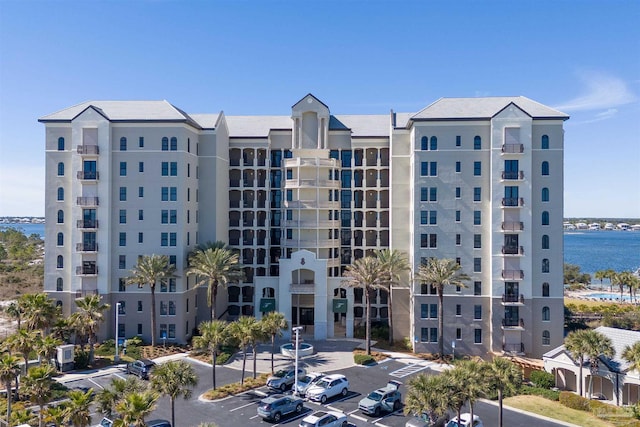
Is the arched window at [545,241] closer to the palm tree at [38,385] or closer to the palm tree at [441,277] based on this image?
the palm tree at [441,277]

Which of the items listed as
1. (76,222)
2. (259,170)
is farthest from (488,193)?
(76,222)

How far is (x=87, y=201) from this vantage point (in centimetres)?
4925

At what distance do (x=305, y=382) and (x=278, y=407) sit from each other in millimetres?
5376

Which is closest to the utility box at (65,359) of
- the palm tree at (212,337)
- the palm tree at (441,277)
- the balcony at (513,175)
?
the palm tree at (212,337)

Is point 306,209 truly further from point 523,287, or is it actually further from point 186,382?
point 186,382

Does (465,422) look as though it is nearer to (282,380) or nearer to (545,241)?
(282,380)

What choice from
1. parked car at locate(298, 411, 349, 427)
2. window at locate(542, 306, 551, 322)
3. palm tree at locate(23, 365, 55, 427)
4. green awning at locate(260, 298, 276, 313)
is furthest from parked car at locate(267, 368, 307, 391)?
window at locate(542, 306, 551, 322)

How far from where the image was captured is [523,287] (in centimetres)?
4734

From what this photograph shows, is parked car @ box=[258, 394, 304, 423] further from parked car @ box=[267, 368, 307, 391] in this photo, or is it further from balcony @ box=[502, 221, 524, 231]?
balcony @ box=[502, 221, 524, 231]

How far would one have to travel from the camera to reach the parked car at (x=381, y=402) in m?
32.1

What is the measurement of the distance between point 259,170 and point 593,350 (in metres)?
41.5

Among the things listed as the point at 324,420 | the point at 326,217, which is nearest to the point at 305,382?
the point at 324,420

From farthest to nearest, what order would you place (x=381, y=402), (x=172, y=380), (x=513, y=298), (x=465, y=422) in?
(x=513, y=298) < (x=381, y=402) < (x=465, y=422) < (x=172, y=380)

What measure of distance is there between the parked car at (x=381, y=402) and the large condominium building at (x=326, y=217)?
598 inches
